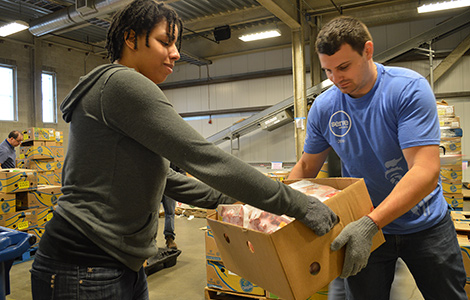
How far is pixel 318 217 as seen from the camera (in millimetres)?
1057

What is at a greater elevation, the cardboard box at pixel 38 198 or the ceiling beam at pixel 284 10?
the ceiling beam at pixel 284 10

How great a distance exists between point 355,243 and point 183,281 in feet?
10.3

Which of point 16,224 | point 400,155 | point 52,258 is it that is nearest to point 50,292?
point 52,258

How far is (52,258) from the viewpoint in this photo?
103cm

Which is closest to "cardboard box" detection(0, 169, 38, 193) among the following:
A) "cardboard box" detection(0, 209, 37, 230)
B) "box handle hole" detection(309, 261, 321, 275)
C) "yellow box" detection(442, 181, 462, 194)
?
"cardboard box" detection(0, 209, 37, 230)

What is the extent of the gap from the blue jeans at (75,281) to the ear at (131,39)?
703 millimetres

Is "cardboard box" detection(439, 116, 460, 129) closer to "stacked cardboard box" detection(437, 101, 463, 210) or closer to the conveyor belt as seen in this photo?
"stacked cardboard box" detection(437, 101, 463, 210)

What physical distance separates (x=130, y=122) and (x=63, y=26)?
26.3 feet

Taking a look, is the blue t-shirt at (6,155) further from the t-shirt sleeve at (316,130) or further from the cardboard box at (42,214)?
the t-shirt sleeve at (316,130)

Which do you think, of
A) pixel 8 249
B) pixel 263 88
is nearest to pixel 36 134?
pixel 263 88

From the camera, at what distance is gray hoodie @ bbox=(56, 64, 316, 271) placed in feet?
3.04

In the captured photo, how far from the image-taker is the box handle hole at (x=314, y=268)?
1124 millimetres

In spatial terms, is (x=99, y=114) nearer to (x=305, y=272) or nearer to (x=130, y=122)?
(x=130, y=122)

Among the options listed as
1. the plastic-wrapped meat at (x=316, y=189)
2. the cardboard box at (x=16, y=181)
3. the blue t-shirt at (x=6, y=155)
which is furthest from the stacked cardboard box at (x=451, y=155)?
the blue t-shirt at (x=6, y=155)
